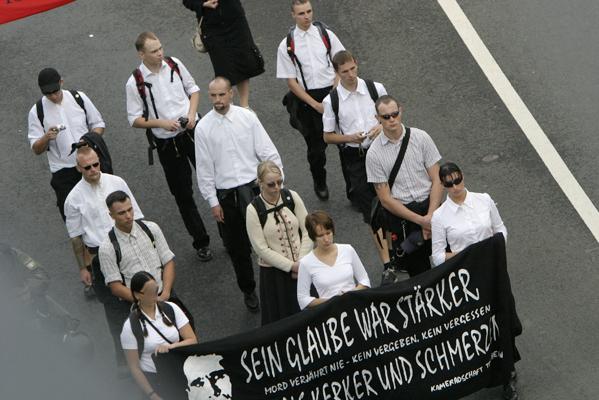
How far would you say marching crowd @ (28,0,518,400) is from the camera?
23.6ft

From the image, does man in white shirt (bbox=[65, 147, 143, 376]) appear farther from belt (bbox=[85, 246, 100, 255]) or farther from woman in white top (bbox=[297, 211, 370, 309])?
woman in white top (bbox=[297, 211, 370, 309])

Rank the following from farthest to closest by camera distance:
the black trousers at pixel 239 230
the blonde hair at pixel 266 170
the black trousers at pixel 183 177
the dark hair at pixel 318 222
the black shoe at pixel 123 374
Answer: the black trousers at pixel 183 177
the black trousers at pixel 239 230
the blonde hair at pixel 266 170
the dark hair at pixel 318 222
the black shoe at pixel 123 374

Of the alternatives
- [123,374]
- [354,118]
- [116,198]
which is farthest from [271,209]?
[123,374]

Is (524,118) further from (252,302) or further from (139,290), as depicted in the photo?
(139,290)

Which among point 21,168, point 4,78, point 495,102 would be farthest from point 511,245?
point 4,78

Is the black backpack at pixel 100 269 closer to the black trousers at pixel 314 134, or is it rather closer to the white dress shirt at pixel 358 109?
the white dress shirt at pixel 358 109

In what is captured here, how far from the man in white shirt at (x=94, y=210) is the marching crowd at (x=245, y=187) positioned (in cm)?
1

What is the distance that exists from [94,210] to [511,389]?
3719mm

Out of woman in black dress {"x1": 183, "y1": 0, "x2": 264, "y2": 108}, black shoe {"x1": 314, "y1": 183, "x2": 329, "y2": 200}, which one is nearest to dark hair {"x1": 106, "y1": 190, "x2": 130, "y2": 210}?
black shoe {"x1": 314, "y1": 183, "x2": 329, "y2": 200}

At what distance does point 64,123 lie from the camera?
9.28 metres

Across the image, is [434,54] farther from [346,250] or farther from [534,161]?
[346,250]

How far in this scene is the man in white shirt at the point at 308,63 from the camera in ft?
31.9

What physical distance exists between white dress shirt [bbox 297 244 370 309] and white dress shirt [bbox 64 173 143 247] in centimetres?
185

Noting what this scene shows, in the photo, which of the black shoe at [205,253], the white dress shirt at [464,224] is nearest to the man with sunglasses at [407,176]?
the white dress shirt at [464,224]
